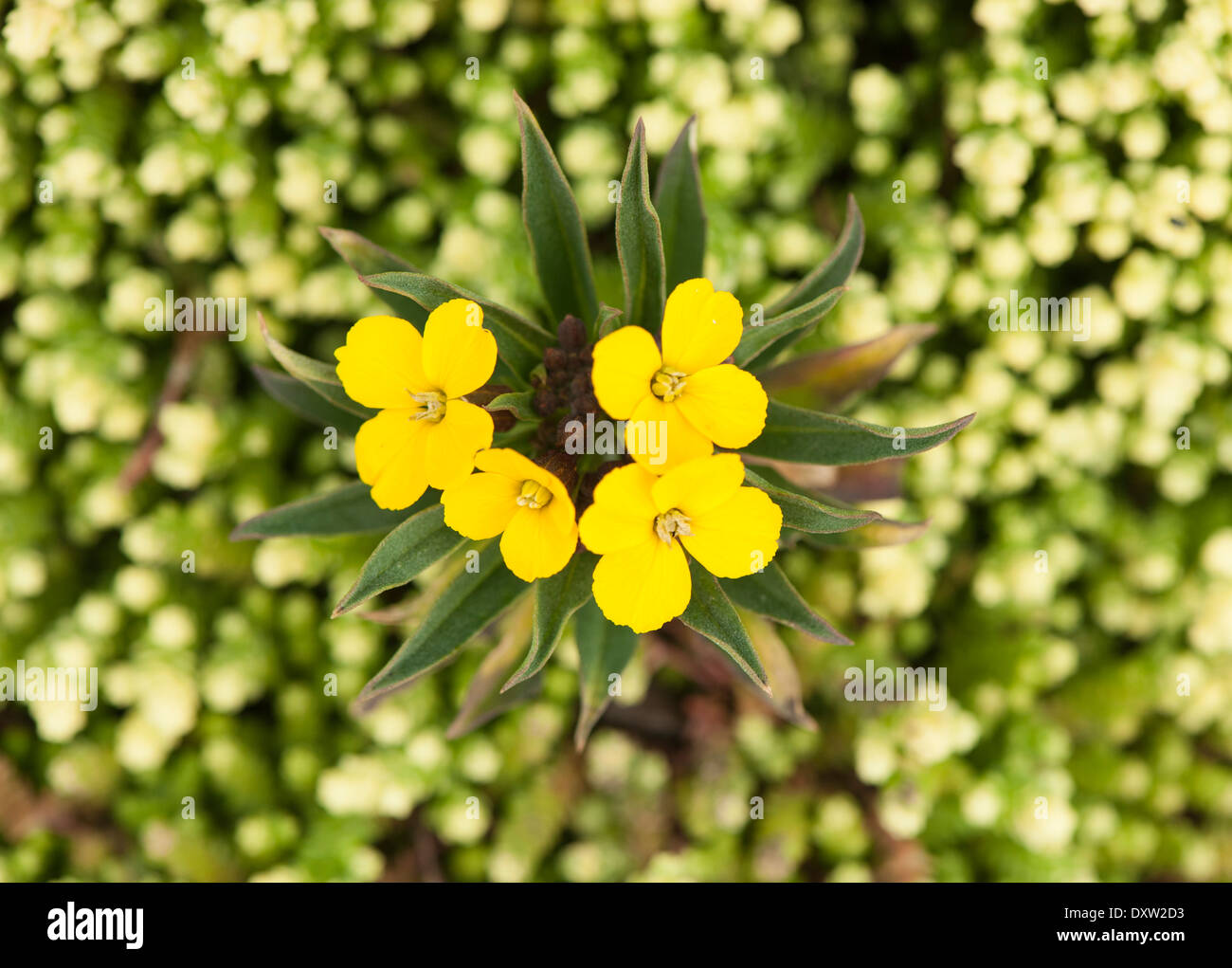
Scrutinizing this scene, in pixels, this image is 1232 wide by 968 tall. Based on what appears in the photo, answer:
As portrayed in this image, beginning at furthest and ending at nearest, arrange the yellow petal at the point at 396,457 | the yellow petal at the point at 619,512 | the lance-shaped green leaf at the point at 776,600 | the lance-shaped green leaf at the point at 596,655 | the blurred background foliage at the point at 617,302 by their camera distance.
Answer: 1. the blurred background foliage at the point at 617,302
2. the lance-shaped green leaf at the point at 596,655
3. the lance-shaped green leaf at the point at 776,600
4. the yellow petal at the point at 396,457
5. the yellow petal at the point at 619,512

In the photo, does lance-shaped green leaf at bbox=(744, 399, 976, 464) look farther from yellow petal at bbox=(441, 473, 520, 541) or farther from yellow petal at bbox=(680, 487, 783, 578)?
yellow petal at bbox=(441, 473, 520, 541)

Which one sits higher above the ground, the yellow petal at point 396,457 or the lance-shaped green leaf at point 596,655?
the yellow petal at point 396,457

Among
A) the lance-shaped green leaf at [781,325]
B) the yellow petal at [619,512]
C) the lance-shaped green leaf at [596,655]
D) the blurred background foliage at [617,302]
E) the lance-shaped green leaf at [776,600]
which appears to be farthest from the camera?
the blurred background foliage at [617,302]

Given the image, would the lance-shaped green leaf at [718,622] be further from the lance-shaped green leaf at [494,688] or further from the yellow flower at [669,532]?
the lance-shaped green leaf at [494,688]

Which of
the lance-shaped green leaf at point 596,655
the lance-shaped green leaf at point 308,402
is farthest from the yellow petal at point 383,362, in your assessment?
the lance-shaped green leaf at point 596,655

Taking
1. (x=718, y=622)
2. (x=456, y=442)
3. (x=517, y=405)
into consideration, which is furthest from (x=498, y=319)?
(x=718, y=622)
